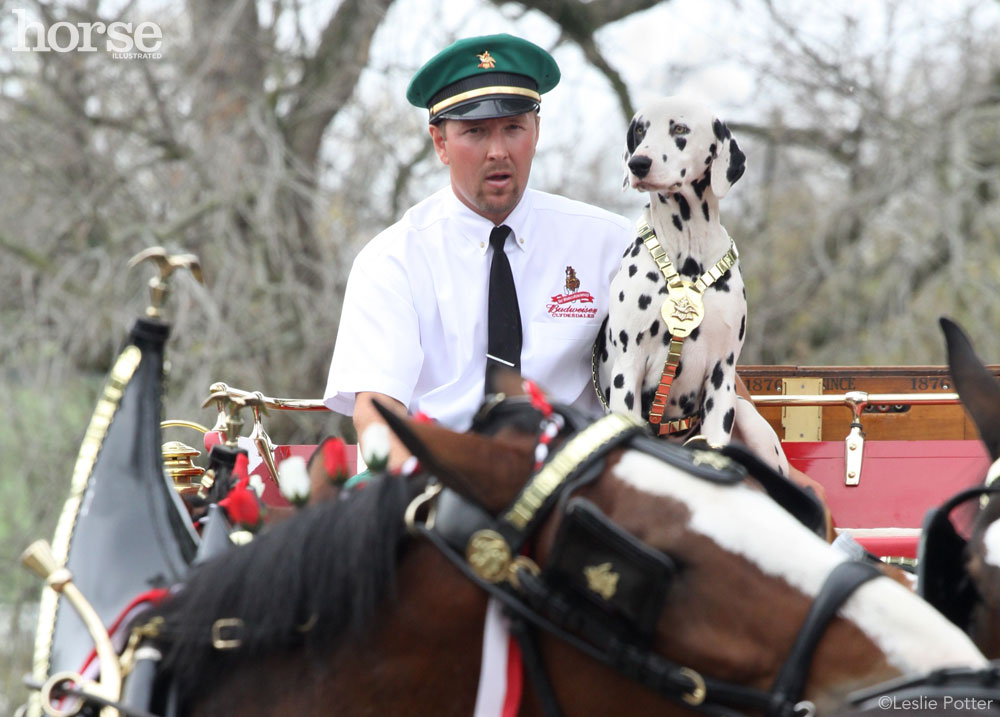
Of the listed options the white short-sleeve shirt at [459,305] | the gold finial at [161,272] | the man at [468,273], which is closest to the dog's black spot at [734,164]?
the white short-sleeve shirt at [459,305]

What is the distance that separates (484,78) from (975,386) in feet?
4.81

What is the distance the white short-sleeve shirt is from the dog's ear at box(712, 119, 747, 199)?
0.32 meters

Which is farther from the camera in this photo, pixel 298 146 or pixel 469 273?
pixel 298 146

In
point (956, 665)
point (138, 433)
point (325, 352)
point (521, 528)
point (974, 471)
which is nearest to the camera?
point (956, 665)

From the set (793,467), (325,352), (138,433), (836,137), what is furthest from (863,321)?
(138,433)

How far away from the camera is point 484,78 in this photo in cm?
283

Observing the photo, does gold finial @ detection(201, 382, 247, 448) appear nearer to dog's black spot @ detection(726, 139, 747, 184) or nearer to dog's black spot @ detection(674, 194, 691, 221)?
dog's black spot @ detection(674, 194, 691, 221)

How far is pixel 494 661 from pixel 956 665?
50cm

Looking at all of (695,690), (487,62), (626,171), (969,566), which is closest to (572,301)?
(626,171)

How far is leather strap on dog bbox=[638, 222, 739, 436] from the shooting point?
9.89ft

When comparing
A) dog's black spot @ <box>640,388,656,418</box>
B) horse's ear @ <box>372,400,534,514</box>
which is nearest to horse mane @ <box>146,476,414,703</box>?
horse's ear @ <box>372,400,534,514</box>

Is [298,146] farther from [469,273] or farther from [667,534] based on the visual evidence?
[667,534]

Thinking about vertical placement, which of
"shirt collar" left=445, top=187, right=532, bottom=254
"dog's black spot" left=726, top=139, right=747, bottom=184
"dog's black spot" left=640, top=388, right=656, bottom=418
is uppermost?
"dog's black spot" left=726, top=139, right=747, bottom=184

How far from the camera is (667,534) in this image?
1265mm
